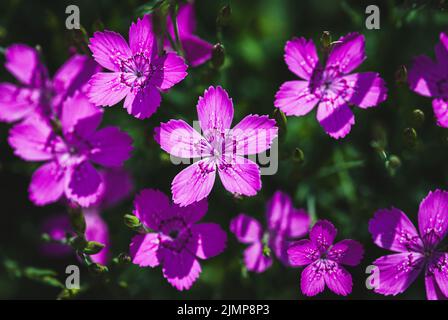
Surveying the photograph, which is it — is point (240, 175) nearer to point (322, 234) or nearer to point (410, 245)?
point (322, 234)

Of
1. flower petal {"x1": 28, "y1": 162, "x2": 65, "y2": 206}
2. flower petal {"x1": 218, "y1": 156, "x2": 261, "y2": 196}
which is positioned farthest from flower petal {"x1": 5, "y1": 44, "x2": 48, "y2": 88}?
flower petal {"x1": 218, "y1": 156, "x2": 261, "y2": 196}

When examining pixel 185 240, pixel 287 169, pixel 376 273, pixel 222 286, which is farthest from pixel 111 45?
pixel 376 273

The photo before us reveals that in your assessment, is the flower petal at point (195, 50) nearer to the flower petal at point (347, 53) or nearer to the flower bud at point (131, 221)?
the flower petal at point (347, 53)

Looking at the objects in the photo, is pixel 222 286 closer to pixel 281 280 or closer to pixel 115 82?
pixel 281 280

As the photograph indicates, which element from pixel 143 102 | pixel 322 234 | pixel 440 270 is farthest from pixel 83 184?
pixel 440 270

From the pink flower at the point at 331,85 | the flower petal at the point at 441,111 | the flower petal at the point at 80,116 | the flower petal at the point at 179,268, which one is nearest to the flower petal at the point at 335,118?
the pink flower at the point at 331,85

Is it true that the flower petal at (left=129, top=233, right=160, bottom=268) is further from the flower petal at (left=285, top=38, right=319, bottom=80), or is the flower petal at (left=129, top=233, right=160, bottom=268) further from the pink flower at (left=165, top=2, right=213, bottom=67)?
the flower petal at (left=285, top=38, right=319, bottom=80)
